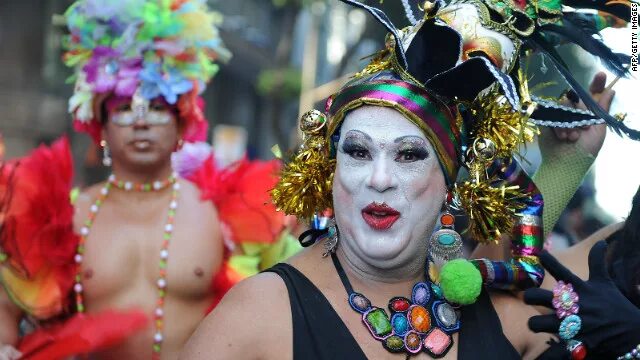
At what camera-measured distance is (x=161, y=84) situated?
518 centimetres

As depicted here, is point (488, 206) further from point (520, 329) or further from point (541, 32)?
point (541, 32)

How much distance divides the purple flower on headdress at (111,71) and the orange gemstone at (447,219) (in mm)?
2378

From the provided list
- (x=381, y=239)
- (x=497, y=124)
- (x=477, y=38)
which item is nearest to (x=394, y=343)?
(x=381, y=239)

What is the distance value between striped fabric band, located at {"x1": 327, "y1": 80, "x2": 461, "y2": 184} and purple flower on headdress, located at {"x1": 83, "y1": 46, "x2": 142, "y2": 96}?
2273mm

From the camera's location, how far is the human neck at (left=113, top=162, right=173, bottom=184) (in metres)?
5.13

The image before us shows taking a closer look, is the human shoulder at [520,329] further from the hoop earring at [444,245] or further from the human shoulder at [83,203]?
the human shoulder at [83,203]

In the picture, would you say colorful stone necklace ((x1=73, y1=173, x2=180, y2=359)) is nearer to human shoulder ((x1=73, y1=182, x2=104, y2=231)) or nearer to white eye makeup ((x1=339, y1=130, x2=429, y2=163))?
human shoulder ((x1=73, y1=182, x2=104, y2=231))

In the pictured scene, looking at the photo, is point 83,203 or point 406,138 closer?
point 406,138

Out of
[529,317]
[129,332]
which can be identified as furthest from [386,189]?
[129,332]

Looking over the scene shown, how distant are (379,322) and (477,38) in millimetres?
1057

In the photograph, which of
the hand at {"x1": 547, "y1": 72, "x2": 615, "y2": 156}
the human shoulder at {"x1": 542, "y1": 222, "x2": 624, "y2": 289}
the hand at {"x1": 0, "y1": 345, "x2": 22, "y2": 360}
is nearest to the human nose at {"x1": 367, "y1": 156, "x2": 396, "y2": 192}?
the human shoulder at {"x1": 542, "y1": 222, "x2": 624, "y2": 289}

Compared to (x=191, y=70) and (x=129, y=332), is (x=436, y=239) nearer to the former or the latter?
(x=129, y=332)

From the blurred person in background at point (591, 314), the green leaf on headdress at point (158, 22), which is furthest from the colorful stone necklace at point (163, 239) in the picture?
the blurred person in background at point (591, 314)

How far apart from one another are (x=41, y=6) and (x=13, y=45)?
3.46ft
